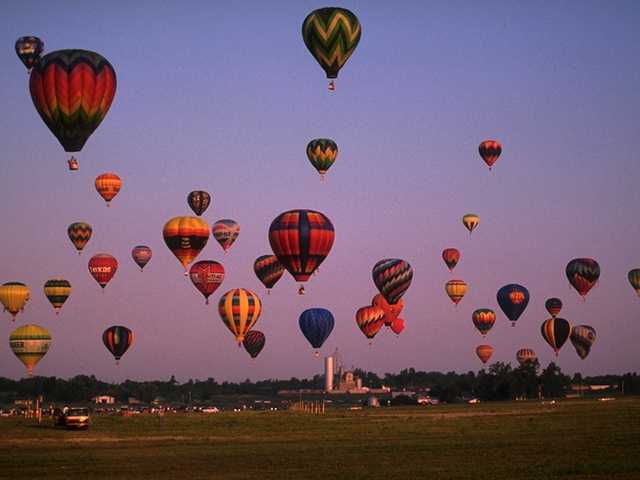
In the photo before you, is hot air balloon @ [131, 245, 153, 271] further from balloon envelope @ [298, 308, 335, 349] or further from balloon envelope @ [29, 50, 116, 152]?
balloon envelope @ [29, 50, 116, 152]

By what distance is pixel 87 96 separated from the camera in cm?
6312

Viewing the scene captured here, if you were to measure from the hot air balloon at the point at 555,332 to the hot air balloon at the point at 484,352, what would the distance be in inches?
1046

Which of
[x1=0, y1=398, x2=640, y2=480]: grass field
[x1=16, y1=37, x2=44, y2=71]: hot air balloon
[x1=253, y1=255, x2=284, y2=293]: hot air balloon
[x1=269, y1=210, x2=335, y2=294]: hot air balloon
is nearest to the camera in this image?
[x1=0, y1=398, x2=640, y2=480]: grass field

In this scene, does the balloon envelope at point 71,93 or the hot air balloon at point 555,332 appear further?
the hot air balloon at point 555,332

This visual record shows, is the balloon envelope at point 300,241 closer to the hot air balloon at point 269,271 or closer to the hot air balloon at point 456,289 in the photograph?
the hot air balloon at point 269,271

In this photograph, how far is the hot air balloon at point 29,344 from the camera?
99750 mm

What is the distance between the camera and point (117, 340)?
10706 centimetres

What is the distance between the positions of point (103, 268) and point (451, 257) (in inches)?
1554

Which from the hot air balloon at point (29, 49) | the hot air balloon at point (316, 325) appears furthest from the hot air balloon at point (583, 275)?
the hot air balloon at point (29, 49)

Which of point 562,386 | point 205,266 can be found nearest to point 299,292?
point 205,266

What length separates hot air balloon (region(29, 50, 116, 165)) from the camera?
62.9 metres

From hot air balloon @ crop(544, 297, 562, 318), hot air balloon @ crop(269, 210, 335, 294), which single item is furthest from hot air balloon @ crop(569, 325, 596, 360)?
hot air balloon @ crop(269, 210, 335, 294)

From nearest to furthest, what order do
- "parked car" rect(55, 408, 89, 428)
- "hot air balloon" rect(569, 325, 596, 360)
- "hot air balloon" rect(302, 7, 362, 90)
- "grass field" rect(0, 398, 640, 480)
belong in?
"grass field" rect(0, 398, 640, 480) → "parked car" rect(55, 408, 89, 428) → "hot air balloon" rect(302, 7, 362, 90) → "hot air balloon" rect(569, 325, 596, 360)

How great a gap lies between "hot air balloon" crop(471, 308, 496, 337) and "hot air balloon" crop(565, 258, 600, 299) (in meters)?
19.9
